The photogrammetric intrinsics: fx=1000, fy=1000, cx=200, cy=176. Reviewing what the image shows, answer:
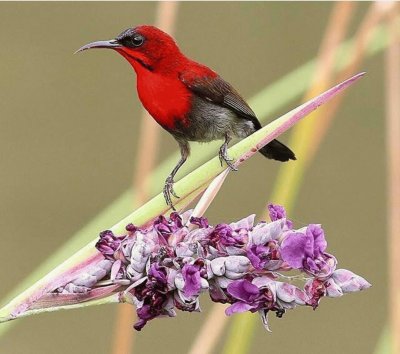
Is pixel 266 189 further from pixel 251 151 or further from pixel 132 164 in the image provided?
pixel 251 151

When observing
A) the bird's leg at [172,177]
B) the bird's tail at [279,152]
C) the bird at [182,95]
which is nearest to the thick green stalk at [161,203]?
the bird's leg at [172,177]

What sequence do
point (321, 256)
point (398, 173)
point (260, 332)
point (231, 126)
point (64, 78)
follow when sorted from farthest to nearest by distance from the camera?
point (64, 78)
point (260, 332)
point (398, 173)
point (231, 126)
point (321, 256)

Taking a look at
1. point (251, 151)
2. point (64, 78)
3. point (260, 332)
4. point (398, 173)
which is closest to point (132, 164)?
point (64, 78)

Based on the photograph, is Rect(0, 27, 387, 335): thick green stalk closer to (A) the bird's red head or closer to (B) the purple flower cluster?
(A) the bird's red head

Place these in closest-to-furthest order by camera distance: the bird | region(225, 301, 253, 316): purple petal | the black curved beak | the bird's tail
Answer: region(225, 301, 253, 316): purple petal → the black curved beak → the bird → the bird's tail

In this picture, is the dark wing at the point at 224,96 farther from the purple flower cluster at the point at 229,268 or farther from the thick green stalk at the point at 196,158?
the purple flower cluster at the point at 229,268

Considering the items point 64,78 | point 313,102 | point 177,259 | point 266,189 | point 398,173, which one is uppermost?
point 313,102

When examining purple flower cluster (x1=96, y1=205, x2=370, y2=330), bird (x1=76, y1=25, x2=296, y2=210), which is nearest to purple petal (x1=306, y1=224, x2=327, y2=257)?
purple flower cluster (x1=96, y1=205, x2=370, y2=330)
